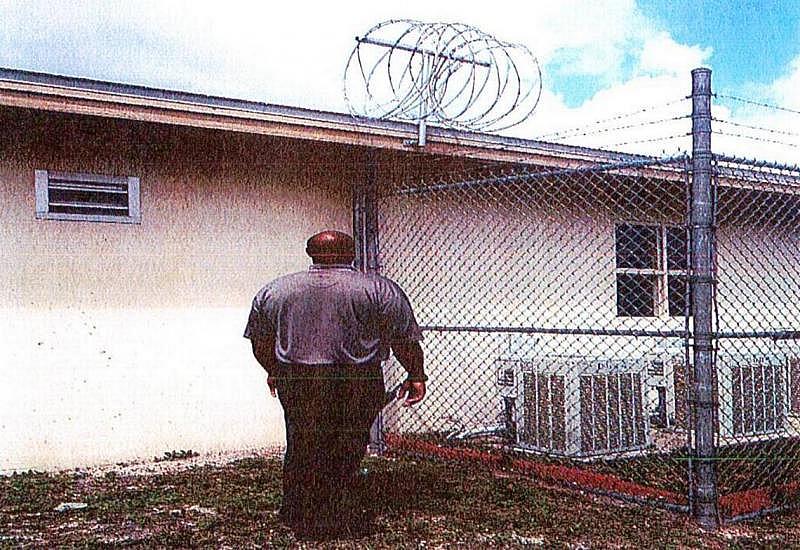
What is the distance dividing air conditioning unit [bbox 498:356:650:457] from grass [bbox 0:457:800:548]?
1.69 feet

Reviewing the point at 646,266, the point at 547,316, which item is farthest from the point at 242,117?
the point at 646,266

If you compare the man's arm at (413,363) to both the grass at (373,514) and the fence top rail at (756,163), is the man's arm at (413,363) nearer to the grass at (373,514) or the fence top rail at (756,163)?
the grass at (373,514)

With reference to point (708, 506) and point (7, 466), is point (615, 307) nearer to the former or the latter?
point (708, 506)

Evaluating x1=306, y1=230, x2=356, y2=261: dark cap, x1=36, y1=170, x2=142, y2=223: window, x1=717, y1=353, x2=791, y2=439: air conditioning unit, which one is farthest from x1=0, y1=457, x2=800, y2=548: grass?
x1=717, y1=353, x2=791, y2=439: air conditioning unit

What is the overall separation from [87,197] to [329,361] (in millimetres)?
3071

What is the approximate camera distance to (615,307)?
1068 centimetres

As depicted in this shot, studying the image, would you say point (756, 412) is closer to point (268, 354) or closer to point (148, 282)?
point (268, 354)

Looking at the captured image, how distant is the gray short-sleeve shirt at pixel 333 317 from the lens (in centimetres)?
560

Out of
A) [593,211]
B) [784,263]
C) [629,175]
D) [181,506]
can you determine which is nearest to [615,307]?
[593,211]

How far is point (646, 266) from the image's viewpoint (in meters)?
11.0

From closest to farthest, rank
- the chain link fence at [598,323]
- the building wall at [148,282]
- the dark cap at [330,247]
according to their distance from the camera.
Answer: the dark cap at [330,247], the chain link fence at [598,323], the building wall at [148,282]

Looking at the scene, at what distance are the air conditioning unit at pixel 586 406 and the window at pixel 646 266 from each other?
3018 millimetres

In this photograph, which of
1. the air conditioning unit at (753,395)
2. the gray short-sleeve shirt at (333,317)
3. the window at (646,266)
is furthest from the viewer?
the window at (646,266)

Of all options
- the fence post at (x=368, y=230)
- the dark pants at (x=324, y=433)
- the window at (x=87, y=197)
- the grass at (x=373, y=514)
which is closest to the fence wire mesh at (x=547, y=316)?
the fence post at (x=368, y=230)
